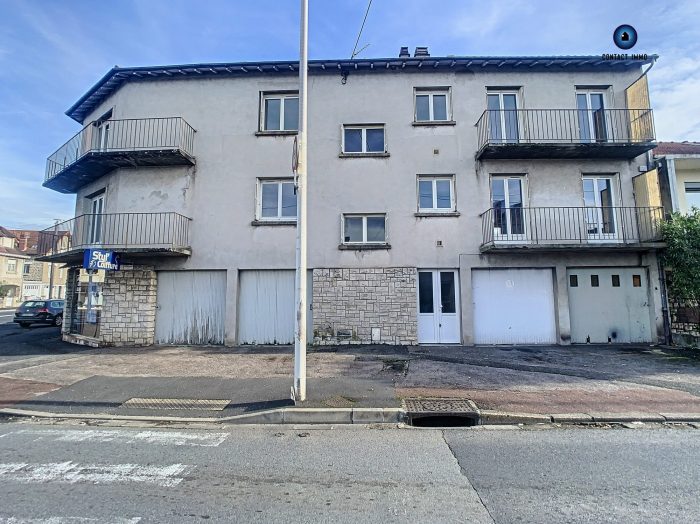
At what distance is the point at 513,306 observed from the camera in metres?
12.5

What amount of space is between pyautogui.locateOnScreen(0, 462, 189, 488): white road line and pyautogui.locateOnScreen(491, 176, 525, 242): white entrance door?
1117cm

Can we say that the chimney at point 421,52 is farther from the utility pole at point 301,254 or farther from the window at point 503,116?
the utility pole at point 301,254

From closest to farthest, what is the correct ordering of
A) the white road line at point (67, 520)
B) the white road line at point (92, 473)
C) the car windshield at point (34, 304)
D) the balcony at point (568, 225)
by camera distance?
the white road line at point (67, 520) < the white road line at point (92, 473) < the balcony at point (568, 225) < the car windshield at point (34, 304)

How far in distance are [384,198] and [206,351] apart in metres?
7.57

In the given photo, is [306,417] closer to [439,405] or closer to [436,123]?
[439,405]

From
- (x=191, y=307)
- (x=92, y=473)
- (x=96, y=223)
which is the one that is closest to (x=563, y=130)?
(x=191, y=307)

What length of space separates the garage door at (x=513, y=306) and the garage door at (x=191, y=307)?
28.5 feet

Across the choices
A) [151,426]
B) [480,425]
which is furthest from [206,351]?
[480,425]

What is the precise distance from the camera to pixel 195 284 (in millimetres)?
12953

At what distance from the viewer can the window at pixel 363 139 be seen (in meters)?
13.2

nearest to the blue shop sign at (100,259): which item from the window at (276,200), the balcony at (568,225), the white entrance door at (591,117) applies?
the window at (276,200)

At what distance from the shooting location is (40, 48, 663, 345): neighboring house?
12.4 metres

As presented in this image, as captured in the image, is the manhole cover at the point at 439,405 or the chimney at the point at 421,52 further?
the chimney at the point at 421,52

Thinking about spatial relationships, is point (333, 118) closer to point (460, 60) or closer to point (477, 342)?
point (460, 60)
